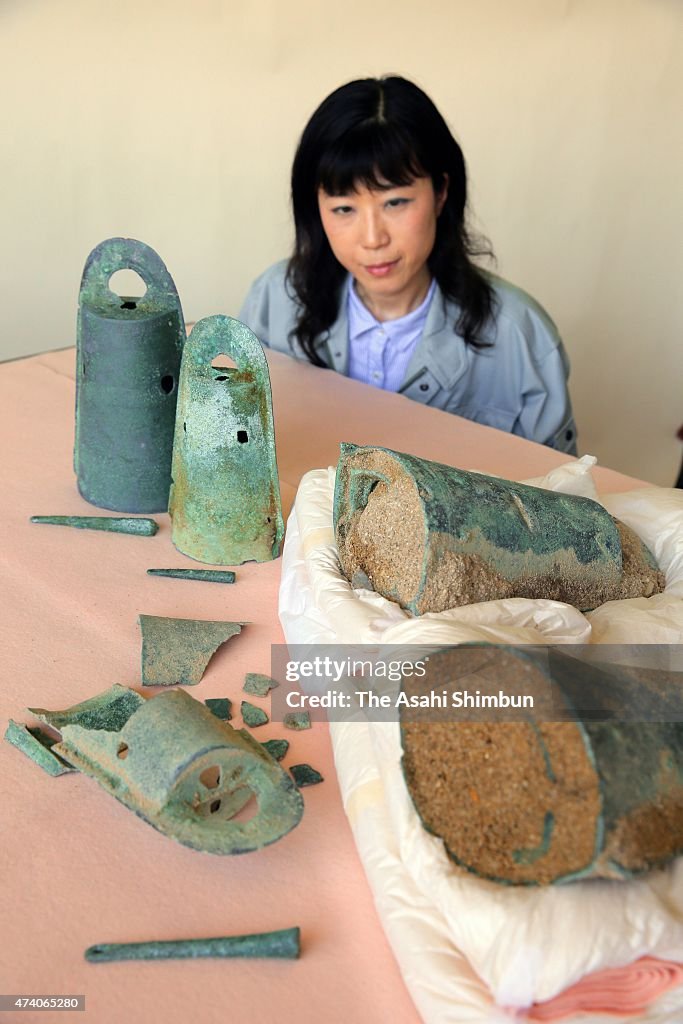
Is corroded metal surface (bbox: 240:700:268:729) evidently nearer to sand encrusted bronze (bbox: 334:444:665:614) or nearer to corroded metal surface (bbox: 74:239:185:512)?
sand encrusted bronze (bbox: 334:444:665:614)

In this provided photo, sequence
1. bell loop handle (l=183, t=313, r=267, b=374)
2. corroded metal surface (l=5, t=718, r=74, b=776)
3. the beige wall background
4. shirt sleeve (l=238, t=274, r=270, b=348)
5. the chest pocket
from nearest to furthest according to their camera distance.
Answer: corroded metal surface (l=5, t=718, r=74, b=776) → bell loop handle (l=183, t=313, r=267, b=374) → the chest pocket → shirt sleeve (l=238, t=274, r=270, b=348) → the beige wall background

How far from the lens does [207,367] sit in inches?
49.9

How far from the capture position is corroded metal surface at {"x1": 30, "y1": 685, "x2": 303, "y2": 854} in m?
0.87

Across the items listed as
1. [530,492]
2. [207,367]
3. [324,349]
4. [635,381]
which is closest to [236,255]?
[324,349]

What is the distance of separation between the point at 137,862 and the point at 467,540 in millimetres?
447

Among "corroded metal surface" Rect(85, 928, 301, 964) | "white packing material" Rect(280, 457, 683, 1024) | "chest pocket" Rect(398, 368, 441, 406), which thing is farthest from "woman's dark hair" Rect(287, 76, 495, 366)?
"corroded metal surface" Rect(85, 928, 301, 964)

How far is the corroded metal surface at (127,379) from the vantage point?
4.43 feet

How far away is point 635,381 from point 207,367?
106 inches

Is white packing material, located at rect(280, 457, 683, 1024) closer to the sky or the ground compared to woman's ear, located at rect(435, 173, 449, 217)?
closer to the ground

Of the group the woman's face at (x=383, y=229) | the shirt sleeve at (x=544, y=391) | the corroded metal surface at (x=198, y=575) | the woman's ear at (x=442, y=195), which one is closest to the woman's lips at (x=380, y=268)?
the woman's face at (x=383, y=229)

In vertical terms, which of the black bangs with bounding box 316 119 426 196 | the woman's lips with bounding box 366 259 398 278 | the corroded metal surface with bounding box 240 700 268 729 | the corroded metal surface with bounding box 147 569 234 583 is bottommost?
the corroded metal surface with bounding box 240 700 268 729

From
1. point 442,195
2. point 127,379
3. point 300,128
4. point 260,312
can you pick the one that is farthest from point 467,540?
point 300,128

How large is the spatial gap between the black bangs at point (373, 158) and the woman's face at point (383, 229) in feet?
0.05

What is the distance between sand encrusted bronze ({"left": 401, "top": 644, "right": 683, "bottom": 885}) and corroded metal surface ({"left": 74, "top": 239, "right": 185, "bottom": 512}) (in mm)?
667
